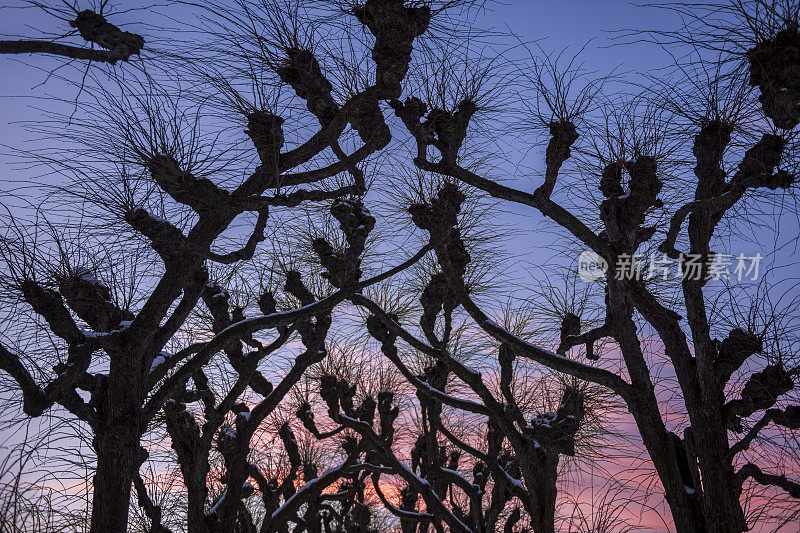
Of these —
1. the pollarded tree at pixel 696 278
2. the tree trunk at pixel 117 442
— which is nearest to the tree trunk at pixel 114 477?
the tree trunk at pixel 117 442

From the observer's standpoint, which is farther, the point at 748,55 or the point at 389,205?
the point at 389,205

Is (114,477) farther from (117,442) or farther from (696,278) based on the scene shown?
(696,278)

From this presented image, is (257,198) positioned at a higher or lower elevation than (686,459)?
higher

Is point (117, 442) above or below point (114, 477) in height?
above

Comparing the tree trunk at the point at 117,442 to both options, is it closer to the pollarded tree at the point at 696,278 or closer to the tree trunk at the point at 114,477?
the tree trunk at the point at 114,477

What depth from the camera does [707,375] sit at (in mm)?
5391

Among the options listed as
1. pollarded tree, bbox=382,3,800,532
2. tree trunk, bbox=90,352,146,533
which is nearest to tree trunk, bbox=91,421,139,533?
tree trunk, bbox=90,352,146,533

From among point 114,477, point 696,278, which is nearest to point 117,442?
point 114,477

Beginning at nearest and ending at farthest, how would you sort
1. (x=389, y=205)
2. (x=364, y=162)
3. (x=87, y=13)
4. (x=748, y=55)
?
(x=87, y=13) < (x=748, y=55) < (x=364, y=162) < (x=389, y=205)

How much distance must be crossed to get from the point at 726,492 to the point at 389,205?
4.56m

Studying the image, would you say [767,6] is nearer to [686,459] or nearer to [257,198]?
[686,459]

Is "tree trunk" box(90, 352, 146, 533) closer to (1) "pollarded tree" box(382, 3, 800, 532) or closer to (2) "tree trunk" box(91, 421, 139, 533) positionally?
(2) "tree trunk" box(91, 421, 139, 533)

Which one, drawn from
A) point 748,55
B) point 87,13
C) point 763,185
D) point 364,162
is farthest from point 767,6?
point 87,13

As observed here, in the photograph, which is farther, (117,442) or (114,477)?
(117,442)
